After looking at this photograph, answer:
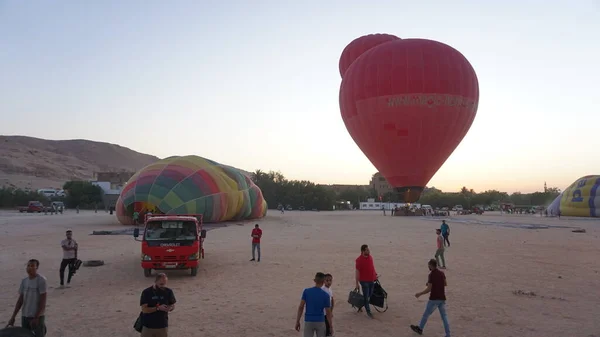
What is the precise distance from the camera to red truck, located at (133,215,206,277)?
12.0 m

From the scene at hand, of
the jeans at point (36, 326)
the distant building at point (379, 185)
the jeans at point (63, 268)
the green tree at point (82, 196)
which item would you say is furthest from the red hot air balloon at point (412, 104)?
the distant building at point (379, 185)

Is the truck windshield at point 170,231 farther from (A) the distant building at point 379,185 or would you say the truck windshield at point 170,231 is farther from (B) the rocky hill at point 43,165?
(A) the distant building at point 379,185

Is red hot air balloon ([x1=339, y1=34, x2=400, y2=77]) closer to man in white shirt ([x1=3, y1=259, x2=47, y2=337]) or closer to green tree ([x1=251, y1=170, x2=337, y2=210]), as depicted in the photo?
man in white shirt ([x1=3, y1=259, x2=47, y2=337])

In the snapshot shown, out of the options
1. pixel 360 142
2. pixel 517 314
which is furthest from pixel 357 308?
→ pixel 360 142

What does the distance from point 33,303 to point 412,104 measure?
22.4m

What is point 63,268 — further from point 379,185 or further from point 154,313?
point 379,185

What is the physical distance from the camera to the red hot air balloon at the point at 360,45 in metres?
31.9

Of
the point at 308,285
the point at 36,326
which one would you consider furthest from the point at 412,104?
the point at 36,326

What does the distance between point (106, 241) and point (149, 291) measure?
1729 cm

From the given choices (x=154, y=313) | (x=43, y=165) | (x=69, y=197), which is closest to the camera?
(x=154, y=313)

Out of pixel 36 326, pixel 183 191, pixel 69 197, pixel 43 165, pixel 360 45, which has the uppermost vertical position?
pixel 43 165

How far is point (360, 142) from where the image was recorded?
2902 cm

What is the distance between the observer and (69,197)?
239 feet

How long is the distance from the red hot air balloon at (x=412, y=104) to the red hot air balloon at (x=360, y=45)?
4.76 m
